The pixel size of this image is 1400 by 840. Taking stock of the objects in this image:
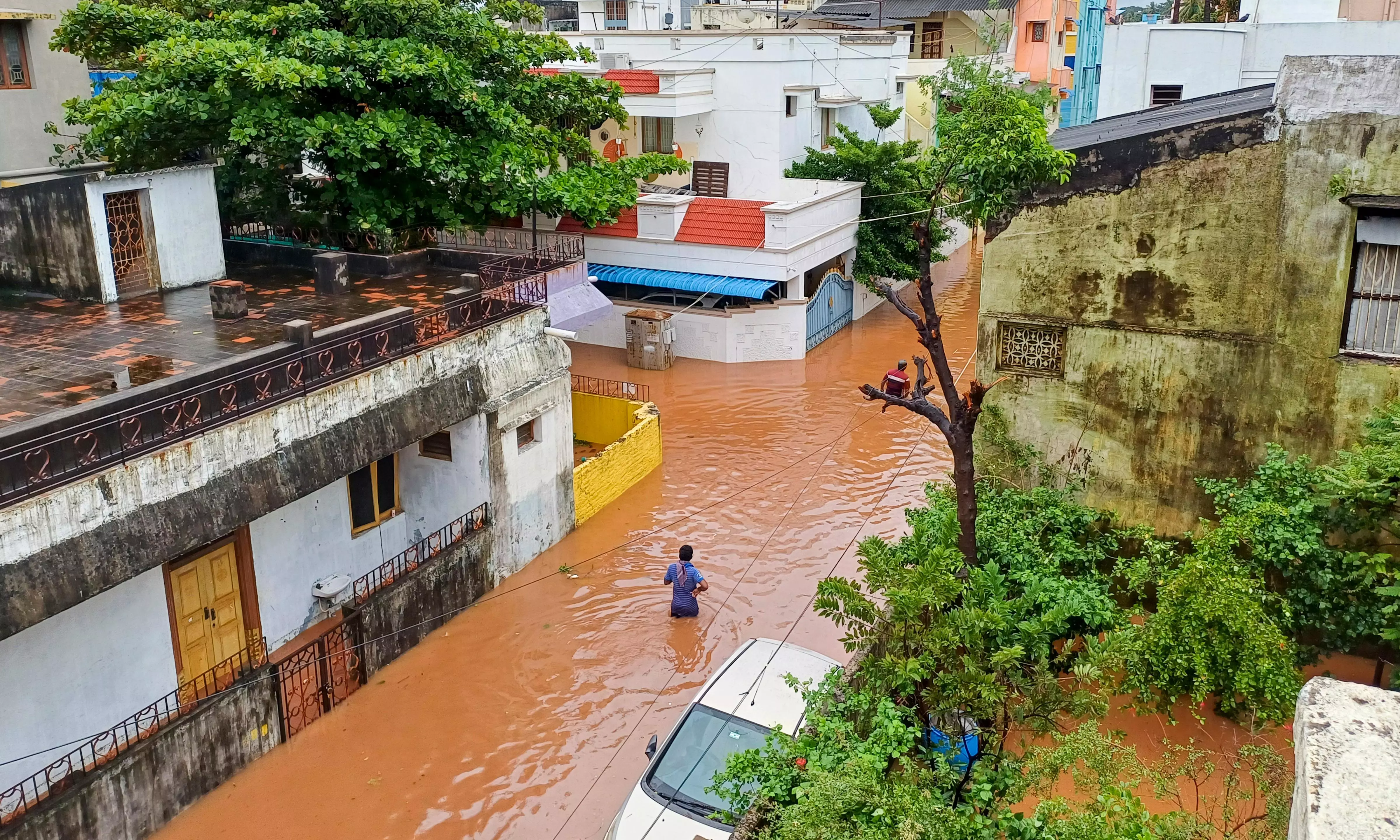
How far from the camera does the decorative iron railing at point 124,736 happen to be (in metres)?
9.23

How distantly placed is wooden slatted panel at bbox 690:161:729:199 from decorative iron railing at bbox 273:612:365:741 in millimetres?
18357

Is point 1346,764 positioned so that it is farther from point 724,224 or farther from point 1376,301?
point 724,224

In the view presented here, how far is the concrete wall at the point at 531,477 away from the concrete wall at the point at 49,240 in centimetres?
594

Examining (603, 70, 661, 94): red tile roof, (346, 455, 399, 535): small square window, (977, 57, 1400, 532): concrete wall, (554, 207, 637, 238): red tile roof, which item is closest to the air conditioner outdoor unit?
(603, 70, 661, 94): red tile roof

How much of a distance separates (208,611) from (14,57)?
13453 millimetres

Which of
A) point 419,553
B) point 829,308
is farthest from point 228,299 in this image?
point 829,308

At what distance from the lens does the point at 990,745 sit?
28.7 ft

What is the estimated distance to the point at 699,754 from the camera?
9781 mm

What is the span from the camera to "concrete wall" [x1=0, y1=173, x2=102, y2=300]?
47.1 ft

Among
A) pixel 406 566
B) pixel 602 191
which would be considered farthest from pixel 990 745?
pixel 602 191

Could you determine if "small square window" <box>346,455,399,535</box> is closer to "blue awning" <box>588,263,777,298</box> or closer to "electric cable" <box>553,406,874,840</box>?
"electric cable" <box>553,406,874,840</box>

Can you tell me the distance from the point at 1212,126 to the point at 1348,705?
8.80 m

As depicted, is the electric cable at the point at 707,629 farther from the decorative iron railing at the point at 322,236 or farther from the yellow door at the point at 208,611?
the decorative iron railing at the point at 322,236

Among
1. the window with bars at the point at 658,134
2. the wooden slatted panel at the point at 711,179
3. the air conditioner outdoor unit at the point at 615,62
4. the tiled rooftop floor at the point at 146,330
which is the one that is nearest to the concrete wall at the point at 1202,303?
the tiled rooftop floor at the point at 146,330
